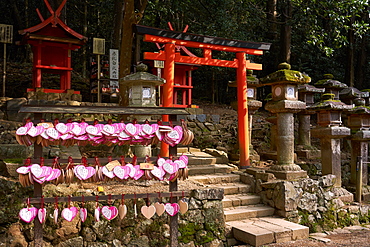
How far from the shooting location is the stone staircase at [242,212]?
19.1ft

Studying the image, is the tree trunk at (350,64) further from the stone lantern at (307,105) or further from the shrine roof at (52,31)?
the shrine roof at (52,31)

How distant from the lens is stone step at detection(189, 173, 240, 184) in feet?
24.5

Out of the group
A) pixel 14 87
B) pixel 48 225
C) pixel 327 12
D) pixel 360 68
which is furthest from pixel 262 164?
pixel 360 68

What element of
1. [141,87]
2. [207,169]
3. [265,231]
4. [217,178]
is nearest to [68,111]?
[141,87]

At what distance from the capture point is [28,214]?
3775 millimetres

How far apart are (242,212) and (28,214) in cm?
423

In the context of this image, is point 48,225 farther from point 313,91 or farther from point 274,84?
point 313,91

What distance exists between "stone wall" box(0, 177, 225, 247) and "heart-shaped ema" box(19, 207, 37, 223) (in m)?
1.00

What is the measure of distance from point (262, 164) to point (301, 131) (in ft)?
8.91

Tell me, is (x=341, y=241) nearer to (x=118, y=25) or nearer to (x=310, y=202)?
(x=310, y=202)

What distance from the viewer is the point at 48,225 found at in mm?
4742

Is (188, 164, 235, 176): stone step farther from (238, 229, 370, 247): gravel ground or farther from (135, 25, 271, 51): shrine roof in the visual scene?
(135, 25, 271, 51): shrine roof

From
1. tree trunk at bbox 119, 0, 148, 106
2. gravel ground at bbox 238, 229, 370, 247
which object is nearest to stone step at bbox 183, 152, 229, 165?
tree trunk at bbox 119, 0, 148, 106

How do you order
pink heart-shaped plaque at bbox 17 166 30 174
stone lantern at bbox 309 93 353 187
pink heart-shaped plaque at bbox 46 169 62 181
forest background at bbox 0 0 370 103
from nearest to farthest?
pink heart-shaped plaque at bbox 17 166 30 174 < pink heart-shaped plaque at bbox 46 169 62 181 < stone lantern at bbox 309 93 353 187 < forest background at bbox 0 0 370 103
